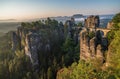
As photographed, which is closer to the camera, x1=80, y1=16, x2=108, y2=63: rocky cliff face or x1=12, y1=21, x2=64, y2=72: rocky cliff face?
x1=80, y1=16, x2=108, y2=63: rocky cliff face

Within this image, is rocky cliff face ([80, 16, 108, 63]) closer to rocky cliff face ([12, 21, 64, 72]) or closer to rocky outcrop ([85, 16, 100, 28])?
rocky outcrop ([85, 16, 100, 28])

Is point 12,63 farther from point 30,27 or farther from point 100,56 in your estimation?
point 100,56

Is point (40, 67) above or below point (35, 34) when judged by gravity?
below

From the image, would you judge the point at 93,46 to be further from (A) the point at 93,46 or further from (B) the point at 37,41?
(B) the point at 37,41

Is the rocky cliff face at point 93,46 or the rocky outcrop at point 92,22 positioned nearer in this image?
the rocky cliff face at point 93,46

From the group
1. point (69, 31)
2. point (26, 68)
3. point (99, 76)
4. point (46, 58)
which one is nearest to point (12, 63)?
point (26, 68)

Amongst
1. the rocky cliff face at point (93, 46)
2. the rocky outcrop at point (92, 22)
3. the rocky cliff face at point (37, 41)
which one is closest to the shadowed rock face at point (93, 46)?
the rocky cliff face at point (93, 46)

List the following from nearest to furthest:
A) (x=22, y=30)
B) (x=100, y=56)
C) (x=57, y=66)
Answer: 1. (x=100, y=56)
2. (x=57, y=66)
3. (x=22, y=30)

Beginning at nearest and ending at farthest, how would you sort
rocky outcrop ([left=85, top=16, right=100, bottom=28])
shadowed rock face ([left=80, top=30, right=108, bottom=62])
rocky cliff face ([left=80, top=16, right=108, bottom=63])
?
1. rocky cliff face ([left=80, top=16, right=108, bottom=63])
2. shadowed rock face ([left=80, top=30, right=108, bottom=62])
3. rocky outcrop ([left=85, top=16, right=100, bottom=28])

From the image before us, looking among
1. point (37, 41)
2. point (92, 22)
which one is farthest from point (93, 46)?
point (37, 41)

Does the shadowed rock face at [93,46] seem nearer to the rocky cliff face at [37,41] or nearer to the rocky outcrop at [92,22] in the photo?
the rocky outcrop at [92,22]

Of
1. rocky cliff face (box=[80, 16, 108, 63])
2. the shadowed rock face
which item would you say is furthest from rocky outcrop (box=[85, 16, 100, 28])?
the shadowed rock face
